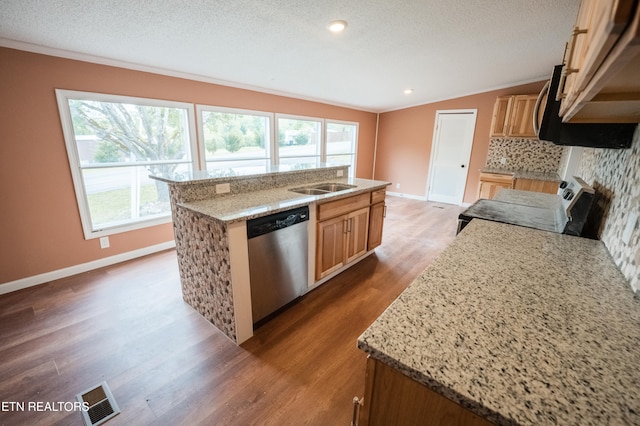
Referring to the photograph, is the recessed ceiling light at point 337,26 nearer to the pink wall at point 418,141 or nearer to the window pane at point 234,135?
the window pane at point 234,135

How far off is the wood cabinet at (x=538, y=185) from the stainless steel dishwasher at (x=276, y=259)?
4.15m

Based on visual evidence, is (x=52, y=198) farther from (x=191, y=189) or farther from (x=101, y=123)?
(x=191, y=189)

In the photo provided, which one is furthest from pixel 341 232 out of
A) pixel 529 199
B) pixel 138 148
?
pixel 138 148

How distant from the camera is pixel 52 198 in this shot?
2555 mm

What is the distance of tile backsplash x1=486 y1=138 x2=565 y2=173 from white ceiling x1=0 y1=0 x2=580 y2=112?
1.52m

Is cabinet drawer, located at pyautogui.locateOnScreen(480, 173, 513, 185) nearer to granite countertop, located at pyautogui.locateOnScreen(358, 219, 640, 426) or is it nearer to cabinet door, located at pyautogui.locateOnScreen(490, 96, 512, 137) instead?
cabinet door, located at pyautogui.locateOnScreen(490, 96, 512, 137)

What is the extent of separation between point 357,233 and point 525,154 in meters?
4.37

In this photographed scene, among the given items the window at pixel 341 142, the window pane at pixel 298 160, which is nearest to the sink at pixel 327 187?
the window pane at pixel 298 160

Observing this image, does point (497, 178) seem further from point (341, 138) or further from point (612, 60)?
point (612, 60)

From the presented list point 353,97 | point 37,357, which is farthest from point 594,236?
point 353,97

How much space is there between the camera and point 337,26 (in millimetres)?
2312

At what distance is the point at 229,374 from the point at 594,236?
229 centimetres

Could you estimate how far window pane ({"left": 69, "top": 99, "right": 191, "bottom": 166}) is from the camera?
2.68 meters

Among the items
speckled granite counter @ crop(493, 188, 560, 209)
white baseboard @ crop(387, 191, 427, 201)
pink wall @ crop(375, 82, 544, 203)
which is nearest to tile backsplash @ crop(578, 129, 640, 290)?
speckled granite counter @ crop(493, 188, 560, 209)
